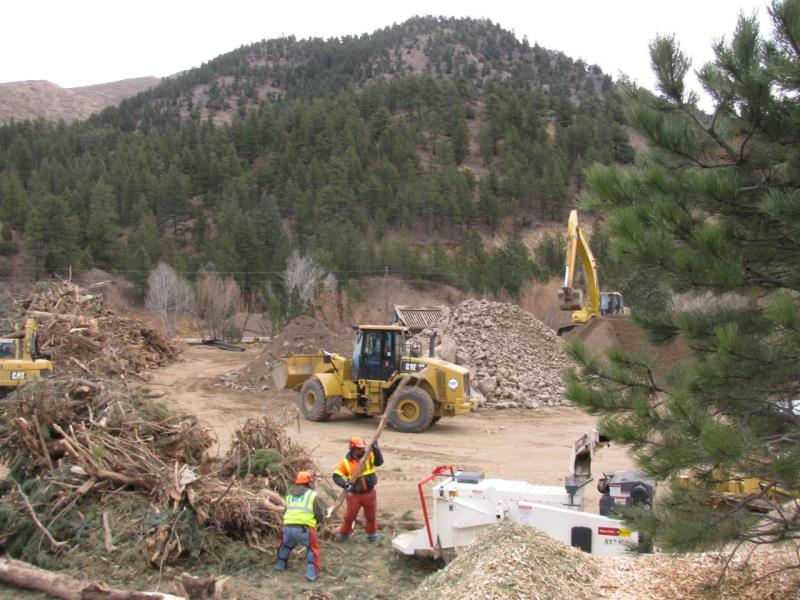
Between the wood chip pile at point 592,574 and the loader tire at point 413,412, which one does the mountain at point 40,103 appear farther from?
the wood chip pile at point 592,574

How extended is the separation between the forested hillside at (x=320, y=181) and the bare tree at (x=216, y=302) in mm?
6603

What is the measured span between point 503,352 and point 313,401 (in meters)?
8.31

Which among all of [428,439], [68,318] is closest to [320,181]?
[68,318]

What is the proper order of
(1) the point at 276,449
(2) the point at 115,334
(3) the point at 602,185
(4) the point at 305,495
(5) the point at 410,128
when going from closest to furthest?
(3) the point at 602,185, (4) the point at 305,495, (1) the point at 276,449, (2) the point at 115,334, (5) the point at 410,128

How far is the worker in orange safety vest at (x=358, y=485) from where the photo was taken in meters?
8.99

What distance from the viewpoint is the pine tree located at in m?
4.98

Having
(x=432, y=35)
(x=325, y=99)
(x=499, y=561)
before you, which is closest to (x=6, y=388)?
(x=499, y=561)

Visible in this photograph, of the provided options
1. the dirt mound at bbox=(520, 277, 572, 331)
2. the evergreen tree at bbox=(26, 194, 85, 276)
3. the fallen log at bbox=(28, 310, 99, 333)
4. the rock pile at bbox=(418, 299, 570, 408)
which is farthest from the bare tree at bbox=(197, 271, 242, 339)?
the rock pile at bbox=(418, 299, 570, 408)

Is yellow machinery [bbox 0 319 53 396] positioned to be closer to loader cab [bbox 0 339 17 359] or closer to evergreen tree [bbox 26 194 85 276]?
loader cab [bbox 0 339 17 359]

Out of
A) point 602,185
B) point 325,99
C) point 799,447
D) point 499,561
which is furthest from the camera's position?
point 325,99

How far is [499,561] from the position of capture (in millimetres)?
6129

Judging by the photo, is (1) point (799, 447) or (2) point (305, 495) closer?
(1) point (799, 447)

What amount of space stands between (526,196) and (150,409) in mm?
72699

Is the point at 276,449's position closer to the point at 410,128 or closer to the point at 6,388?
the point at 6,388
